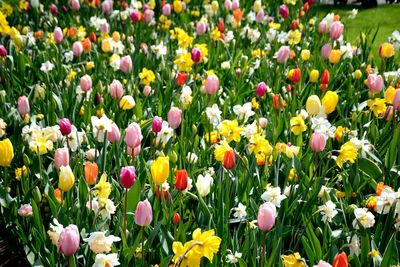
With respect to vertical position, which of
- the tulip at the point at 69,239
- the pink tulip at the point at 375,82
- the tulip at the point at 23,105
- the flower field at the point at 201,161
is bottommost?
the flower field at the point at 201,161

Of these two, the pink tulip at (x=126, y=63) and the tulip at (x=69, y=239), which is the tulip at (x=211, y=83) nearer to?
the pink tulip at (x=126, y=63)

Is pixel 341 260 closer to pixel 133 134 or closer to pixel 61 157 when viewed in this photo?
pixel 133 134

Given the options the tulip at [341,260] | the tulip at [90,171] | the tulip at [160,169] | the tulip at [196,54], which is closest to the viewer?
the tulip at [341,260]

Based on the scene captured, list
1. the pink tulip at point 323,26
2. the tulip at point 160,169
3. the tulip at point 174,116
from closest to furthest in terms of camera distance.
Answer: the tulip at point 160,169
the tulip at point 174,116
the pink tulip at point 323,26

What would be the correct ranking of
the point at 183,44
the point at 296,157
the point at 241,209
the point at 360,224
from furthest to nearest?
the point at 183,44 → the point at 296,157 → the point at 241,209 → the point at 360,224

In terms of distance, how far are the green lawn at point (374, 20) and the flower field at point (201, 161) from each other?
74.9 inches

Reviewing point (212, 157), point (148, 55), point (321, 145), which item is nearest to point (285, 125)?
point (212, 157)

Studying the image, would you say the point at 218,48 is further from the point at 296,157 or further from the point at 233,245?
the point at 233,245

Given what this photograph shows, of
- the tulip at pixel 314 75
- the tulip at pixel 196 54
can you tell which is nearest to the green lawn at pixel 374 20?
the tulip at pixel 314 75

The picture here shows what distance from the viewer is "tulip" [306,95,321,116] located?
2.40 m

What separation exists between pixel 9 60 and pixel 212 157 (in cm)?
171

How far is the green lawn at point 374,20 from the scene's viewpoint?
19.2 ft

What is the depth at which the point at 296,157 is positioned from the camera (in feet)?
7.48

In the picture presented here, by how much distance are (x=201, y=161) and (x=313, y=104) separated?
48cm
